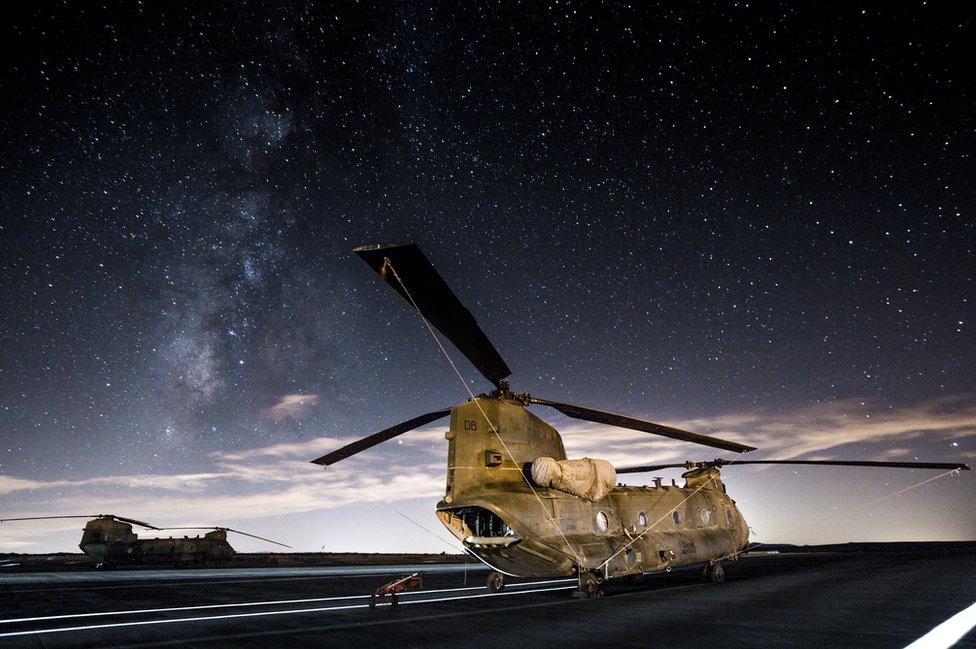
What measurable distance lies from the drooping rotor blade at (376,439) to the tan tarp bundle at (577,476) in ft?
9.82

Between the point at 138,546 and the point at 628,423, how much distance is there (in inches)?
1581

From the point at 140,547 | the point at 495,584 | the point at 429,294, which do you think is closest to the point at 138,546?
the point at 140,547

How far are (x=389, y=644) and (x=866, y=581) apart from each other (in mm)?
16852

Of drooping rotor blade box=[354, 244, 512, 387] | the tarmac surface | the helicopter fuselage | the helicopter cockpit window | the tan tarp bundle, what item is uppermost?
drooping rotor blade box=[354, 244, 512, 387]

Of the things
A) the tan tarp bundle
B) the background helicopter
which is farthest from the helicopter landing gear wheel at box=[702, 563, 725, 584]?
the background helicopter

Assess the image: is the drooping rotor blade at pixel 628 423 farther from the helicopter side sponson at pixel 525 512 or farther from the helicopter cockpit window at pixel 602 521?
the helicopter cockpit window at pixel 602 521

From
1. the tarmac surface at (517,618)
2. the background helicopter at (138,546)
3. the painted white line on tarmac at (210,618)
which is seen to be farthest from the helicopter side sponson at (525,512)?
the background helicopter at (138,546)

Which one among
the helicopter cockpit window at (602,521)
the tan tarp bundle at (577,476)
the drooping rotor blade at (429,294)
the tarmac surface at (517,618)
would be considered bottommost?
the tarmac surface at (517,618)

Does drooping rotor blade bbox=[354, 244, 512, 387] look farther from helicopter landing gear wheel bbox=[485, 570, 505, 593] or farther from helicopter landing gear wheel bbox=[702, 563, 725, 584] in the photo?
helicopter landing gear wheel bbox=[702, 563, 725, 584]

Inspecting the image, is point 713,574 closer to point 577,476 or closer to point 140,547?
point 577,476

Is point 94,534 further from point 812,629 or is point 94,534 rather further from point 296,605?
point 812,629

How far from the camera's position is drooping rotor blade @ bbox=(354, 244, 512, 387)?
324 inches

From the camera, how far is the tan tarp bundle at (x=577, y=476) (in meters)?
14.1

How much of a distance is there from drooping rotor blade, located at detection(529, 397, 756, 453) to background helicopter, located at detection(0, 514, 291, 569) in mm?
32436
